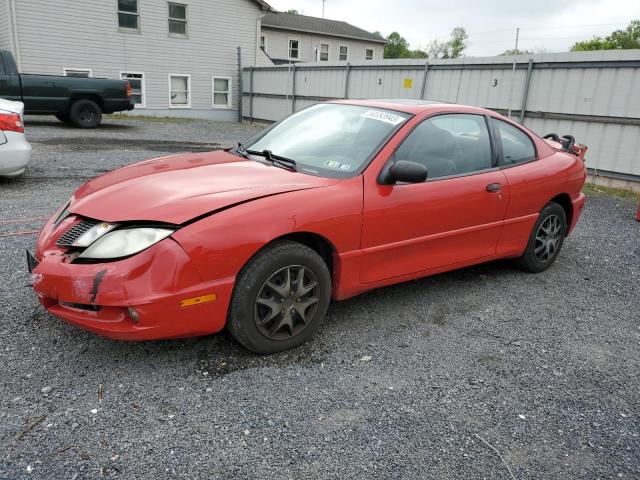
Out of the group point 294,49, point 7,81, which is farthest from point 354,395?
point 294,49

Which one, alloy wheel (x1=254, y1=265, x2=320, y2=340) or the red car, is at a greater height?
the red car

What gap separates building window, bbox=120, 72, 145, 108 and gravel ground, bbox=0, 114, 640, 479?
17.9 metres

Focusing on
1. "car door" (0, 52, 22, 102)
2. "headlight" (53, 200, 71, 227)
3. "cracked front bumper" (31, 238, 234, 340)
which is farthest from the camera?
"car door" (0, 52, 22, 102)

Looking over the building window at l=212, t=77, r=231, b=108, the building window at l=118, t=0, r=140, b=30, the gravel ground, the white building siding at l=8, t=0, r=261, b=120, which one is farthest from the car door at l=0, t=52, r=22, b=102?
the gravel ground

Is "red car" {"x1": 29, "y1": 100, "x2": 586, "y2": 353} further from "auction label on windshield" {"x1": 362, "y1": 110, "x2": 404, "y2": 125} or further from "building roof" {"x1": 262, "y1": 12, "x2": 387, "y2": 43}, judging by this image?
"building roof" {"x1": 262, "y1": 12, "x2": 387, "y2": 43}

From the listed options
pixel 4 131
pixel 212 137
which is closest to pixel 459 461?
pixel 4 131

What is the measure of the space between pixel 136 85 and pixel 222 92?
370cm

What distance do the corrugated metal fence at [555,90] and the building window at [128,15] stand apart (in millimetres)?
10580

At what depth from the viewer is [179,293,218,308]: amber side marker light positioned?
2676 mm

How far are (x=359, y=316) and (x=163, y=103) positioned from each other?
65.4 feet

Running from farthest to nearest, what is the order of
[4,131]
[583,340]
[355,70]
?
[355,70], [4,131], [583,340]

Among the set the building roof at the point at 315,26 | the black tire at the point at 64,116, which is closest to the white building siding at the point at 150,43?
the black tire at the point at 64,116

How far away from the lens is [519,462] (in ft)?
7.82

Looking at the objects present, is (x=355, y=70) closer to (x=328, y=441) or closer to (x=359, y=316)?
(x=359, y=316)
